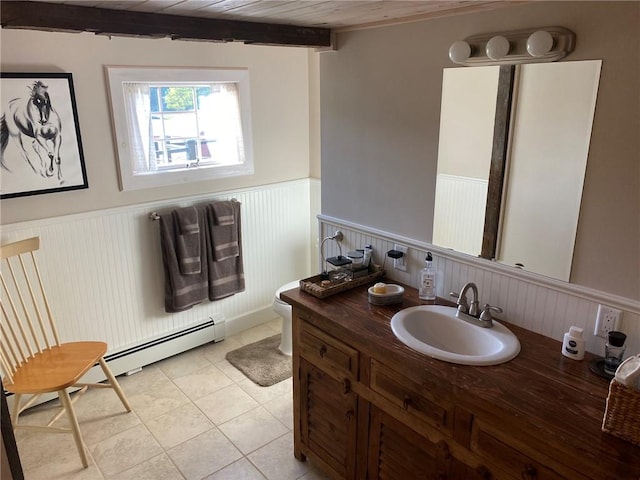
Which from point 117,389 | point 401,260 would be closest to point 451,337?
point 401,260

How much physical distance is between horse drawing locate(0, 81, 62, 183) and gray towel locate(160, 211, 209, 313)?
26.3 inches

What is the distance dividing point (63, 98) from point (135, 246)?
0.93m

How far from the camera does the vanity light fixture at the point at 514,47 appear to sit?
1.56 m

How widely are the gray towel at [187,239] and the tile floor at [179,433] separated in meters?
0.71

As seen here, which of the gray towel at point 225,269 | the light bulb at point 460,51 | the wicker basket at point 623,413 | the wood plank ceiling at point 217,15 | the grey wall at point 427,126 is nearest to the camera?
the wicker basket at point 623,413

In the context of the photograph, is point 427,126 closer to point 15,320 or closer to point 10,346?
point 10,346

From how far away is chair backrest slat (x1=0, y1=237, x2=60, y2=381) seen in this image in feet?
7.58

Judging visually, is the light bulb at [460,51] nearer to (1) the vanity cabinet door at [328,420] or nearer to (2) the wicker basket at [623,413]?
(2) the wicker basket at [623,413]

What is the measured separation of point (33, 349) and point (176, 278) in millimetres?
874

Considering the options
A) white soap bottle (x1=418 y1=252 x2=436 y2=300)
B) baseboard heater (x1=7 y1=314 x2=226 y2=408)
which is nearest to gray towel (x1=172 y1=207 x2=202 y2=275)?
baseboard heater (x1=7 y1=314 x2=226 y2=408)

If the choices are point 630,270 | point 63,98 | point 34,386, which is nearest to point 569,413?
point 630,270

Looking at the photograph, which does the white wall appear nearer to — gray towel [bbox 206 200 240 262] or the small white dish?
gray towel [bbox 206 200 240 262]

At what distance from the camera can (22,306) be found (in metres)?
2.48

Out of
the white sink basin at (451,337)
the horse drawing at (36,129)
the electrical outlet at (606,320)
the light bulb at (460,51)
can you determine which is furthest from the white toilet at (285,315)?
the electrical outlet at (606,320)
